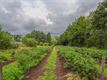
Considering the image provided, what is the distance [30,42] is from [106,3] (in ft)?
187

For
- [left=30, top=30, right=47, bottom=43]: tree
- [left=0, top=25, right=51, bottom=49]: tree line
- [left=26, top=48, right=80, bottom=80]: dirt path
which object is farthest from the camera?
[left=30, top=30, right=47, bottom=43]: tree

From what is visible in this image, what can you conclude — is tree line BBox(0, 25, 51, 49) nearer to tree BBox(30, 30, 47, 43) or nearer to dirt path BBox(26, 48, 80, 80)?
tree BBox(30, 30, 47, 43)

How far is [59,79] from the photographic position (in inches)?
597

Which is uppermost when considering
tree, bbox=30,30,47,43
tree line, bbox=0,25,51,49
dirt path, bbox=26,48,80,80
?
tree, bbox=30,30,47,43

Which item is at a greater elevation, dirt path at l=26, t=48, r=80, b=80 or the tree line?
the tree line

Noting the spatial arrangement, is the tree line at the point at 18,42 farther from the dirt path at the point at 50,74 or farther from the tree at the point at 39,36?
the dirt path at the point at 50,74

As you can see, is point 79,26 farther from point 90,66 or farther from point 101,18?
point 90,66

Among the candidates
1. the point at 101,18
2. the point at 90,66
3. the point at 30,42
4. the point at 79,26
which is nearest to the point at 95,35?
the point at 101,18

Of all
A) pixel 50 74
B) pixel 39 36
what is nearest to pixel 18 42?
pixel 39 36

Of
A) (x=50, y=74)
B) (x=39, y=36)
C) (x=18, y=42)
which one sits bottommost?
(x=50, y=74)

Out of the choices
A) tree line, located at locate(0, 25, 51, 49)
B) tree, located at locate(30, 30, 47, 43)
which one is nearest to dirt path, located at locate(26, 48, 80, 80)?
tree line, located at locate(0, 25, 51, 49)

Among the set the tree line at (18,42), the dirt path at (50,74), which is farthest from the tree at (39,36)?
the dirt path at (50,74)

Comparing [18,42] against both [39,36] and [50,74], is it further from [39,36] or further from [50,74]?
[50,74]

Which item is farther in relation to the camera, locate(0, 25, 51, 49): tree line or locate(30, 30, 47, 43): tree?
locate(30, 30, 47, 43): tree
